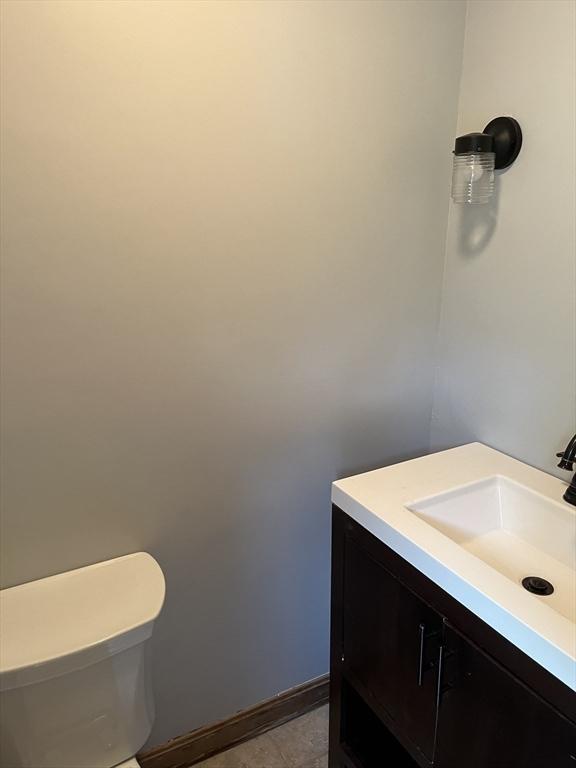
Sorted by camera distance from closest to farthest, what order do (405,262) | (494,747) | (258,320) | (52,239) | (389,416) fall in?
(494,747) → (52,239) → (258,320) → (405,262) → (389,416)

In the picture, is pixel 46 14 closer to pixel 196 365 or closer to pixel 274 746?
pixel 196 365

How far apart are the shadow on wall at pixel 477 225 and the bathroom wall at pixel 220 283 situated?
5cm

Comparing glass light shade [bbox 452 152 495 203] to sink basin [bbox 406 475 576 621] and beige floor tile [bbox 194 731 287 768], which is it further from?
beige floor tile [bbox 194 731 287 768]

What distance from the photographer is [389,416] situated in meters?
1.55

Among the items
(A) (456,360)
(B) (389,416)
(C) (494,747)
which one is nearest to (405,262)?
(A) (456,360)

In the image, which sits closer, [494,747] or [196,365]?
[494,747]

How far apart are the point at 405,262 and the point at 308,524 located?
81cm

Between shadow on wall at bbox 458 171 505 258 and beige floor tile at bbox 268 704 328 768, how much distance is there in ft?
5.00

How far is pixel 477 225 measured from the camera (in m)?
1.38

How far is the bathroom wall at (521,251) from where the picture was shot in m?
1.15

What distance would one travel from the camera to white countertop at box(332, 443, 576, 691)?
0.77 meters

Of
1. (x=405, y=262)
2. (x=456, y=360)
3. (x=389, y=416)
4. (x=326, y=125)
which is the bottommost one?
(x=389, y=416)

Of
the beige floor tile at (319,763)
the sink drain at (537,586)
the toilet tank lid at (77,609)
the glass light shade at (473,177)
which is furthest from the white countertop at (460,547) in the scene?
the beige floor tile at (319,763)

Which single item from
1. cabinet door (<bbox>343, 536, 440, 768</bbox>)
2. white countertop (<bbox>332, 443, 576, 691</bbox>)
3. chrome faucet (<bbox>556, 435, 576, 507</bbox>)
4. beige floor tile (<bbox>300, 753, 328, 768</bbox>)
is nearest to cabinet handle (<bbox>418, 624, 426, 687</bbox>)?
cabinet door (<bbox>343, 536, 440, 768</bbox>)
